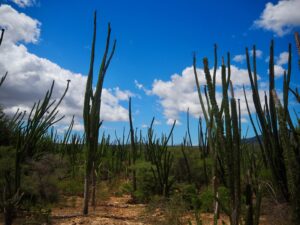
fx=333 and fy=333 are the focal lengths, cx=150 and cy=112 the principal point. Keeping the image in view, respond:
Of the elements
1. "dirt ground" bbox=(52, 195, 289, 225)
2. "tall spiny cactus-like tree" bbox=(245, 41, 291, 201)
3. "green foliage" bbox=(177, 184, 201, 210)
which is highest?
"tall spiny cactus-like tree" bbox=(245, 41, 291, 201)

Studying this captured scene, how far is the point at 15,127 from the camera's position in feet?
28.1

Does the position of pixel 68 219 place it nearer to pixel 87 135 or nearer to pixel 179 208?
pixel 87 135

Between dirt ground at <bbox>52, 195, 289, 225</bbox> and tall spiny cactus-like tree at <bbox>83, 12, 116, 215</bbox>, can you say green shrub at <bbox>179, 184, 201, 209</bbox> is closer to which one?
dirt ground at <bbox>52, 195, 289, 225</bbox>

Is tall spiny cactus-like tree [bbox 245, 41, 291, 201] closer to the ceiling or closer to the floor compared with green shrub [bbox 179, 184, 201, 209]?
closer to the ceiling

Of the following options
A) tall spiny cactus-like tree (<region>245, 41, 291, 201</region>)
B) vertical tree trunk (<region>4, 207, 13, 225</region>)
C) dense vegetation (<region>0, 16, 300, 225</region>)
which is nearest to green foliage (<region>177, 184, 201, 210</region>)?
dense vegetation (<region>0, 16, 300, 225</region>)

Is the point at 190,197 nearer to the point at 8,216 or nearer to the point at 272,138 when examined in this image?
the point at 272,138

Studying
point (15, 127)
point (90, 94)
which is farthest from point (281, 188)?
point (15, 127)

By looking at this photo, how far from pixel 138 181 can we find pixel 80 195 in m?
1.65

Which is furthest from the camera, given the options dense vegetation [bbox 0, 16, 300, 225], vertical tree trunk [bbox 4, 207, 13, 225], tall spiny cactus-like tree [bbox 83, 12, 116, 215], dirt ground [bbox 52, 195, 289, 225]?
tall spiny cactus-like tree [bbox 83, 12, 116, 215]

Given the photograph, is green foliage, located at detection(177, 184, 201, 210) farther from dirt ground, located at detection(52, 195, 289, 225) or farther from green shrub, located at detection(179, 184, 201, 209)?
dirt ground, located at detection(52, 195, 289, 225)

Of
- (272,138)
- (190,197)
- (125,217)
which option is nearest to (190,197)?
(190,197)

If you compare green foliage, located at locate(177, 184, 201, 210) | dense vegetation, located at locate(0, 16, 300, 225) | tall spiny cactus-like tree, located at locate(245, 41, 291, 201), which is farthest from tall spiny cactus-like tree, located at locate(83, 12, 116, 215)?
tall spiny cactus-like tree, located at locate(245, 41, 291, 201)

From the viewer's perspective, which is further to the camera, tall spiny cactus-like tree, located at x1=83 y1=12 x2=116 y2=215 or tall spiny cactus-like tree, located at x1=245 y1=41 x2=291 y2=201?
tall spiny cactus-like tree, located at x1=83 y1=12 x2=116 y2=215

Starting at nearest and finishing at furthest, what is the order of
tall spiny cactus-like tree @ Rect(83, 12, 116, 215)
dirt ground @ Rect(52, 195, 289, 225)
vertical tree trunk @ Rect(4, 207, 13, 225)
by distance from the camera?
1. vertical tree trunk @ Rect(4, 207, 13, 225)
2. dirt ground @ Rect(52, 195, 289, 225)
3. tall spiny cactus-like tree @ Rect(83, 12, 116, 215)
